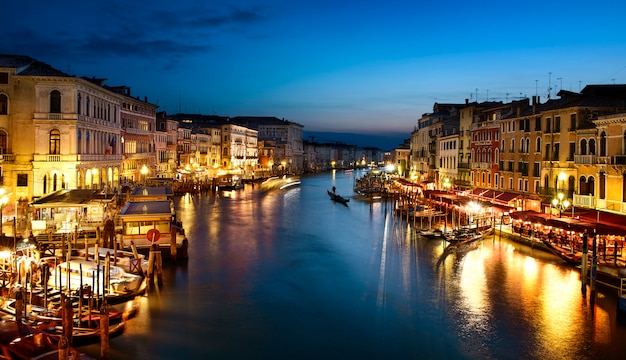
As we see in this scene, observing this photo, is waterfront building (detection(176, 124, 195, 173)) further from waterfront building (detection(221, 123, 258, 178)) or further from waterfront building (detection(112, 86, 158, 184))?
waterfront building (detection(112, 86, 158, 184))

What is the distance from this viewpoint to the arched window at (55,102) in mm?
24172

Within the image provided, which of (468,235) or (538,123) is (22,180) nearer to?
(468,235)

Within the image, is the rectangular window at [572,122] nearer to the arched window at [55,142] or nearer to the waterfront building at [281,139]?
the arched window at [55,142]

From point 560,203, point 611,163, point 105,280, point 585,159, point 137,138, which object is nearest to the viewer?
point 105,280

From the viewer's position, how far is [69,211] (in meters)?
20.8

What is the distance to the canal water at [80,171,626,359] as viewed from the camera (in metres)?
11.2

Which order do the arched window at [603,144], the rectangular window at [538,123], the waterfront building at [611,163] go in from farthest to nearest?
the rectangular window at [538,123] < the arched window at [603,144] < the waterfront building at [611,163]

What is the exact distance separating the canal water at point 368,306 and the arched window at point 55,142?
26.0 ft

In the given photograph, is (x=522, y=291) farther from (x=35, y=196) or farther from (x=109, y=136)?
(x=109, y=136)

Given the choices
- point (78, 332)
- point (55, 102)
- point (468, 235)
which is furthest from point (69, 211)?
point (468, 235)

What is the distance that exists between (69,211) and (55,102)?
6.10 metres

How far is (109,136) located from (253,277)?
18565mm

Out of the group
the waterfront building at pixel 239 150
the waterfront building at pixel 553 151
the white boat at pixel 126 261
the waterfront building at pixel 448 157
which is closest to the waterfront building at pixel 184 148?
the waterfront building at pixel 239 150

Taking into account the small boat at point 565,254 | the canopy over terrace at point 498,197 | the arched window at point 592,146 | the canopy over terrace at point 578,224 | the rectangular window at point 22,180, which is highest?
the arched window at point 592,146
